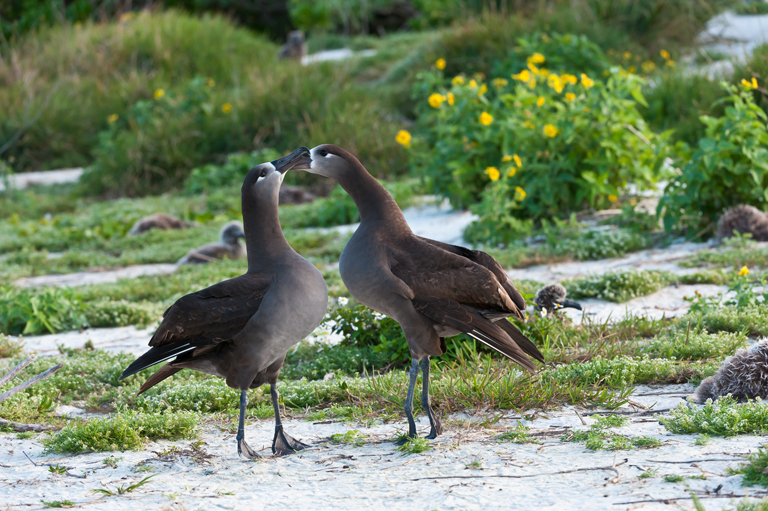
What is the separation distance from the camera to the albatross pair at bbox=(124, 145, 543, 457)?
151 inches

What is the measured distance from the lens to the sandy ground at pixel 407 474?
3.27m

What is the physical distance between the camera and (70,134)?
54.5 feet

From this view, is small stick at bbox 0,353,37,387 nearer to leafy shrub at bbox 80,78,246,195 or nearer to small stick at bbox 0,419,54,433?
small stick at bbox 0,419,54,433

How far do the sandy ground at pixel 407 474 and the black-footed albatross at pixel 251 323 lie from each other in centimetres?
29

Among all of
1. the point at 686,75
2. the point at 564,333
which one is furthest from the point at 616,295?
the point at 686,75

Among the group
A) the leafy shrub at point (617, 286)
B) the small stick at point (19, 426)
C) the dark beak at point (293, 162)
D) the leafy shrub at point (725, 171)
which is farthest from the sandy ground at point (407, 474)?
the leafy shrub at point (725, 171)

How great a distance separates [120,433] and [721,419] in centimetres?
284

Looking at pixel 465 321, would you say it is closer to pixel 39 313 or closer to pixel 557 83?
pixel 39 313

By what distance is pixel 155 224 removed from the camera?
36.4 feet

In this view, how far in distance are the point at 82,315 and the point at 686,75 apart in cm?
1014

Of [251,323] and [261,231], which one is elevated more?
[261,231]

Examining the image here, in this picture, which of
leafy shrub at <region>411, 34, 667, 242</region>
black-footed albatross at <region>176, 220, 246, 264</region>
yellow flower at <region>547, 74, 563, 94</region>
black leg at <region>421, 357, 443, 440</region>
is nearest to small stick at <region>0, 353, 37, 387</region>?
black leg at <region>421, 357, 443, 440</region>

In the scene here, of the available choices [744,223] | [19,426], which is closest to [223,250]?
[19,426]

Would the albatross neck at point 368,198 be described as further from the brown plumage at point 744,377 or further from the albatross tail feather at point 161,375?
the brown plumage at point 744,377
